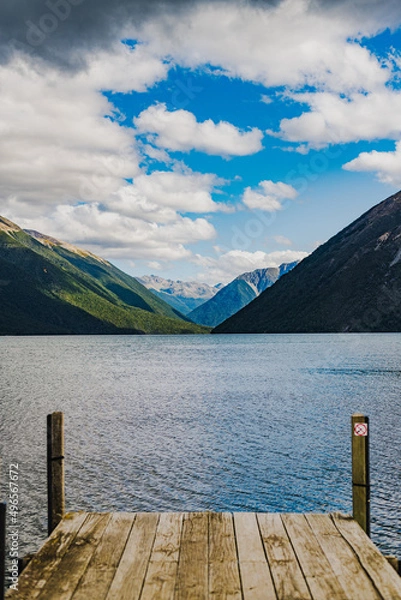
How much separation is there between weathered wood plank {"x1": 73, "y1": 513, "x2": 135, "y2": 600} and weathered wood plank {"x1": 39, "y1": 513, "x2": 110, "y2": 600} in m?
0.10

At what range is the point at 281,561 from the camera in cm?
1011

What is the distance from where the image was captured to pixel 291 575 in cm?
951

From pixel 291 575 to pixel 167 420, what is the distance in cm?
3542

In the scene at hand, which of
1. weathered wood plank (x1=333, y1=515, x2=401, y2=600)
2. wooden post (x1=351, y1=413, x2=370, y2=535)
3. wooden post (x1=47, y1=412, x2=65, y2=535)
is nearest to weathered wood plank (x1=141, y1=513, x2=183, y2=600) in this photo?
wooden post (x1=47, y1=412, x2=65, y2=535)

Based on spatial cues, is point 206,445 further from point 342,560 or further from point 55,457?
point 342,560

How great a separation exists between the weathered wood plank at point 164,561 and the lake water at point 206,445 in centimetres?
755

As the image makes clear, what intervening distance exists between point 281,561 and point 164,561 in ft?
6.58

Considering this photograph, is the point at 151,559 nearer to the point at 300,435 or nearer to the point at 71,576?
the point at 71,576

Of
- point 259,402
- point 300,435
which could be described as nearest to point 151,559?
point 300,435

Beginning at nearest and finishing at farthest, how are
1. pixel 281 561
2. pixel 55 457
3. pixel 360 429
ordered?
pixel 281 561 < pixel 360 429 < pixel 55 457

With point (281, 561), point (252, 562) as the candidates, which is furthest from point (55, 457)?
point (281, 561)

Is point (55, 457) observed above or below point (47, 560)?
above

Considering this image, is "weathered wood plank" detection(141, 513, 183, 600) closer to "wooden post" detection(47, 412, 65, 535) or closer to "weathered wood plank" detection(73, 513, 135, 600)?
"weathered wood plank" detection(73, 513, 135, 600)

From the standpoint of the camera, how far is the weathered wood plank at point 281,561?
8.89 m
